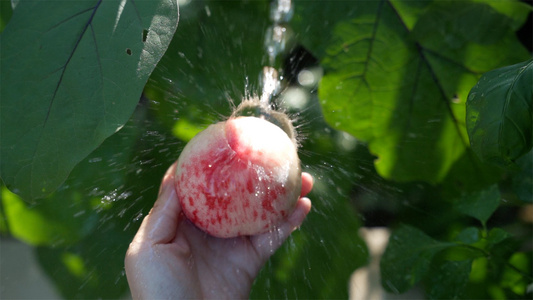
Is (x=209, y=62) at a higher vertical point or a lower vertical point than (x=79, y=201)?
higher

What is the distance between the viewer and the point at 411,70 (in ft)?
3.22

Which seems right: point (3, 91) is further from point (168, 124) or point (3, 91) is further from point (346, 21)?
point (346, 21)

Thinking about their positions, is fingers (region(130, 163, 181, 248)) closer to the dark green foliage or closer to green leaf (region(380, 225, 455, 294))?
the dark green foliage

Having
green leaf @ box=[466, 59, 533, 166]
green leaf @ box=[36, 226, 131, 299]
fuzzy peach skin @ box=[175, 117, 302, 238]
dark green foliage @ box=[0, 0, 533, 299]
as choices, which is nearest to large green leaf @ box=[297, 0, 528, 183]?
dark green foliage @ box=[0, 0, 533, 299]

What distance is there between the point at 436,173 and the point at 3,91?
83cm

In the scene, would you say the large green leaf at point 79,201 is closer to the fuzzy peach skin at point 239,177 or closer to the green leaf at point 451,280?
the fuzzy peach skin at point 239,177

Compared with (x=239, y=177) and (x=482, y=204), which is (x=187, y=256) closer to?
(x=239, y=177)

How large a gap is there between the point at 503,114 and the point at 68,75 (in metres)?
0.54

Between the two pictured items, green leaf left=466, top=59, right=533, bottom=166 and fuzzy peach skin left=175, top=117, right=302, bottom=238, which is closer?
green leaf left=466, top=59, right=533, bottom=166

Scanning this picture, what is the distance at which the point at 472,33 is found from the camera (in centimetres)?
94

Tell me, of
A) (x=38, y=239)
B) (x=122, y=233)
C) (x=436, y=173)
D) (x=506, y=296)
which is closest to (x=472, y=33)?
(x=436, y=173)

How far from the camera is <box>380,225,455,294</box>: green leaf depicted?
3.22 feet

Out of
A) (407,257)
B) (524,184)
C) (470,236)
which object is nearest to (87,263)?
(407,257)

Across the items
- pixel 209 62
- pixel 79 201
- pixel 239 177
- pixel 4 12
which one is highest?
pixel 4 12
